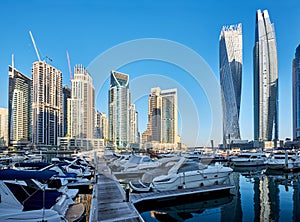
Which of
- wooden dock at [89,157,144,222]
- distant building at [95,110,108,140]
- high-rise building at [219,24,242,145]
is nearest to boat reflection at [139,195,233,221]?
wooden dock at [89,157,144,222]

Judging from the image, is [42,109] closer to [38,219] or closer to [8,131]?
[8,131]

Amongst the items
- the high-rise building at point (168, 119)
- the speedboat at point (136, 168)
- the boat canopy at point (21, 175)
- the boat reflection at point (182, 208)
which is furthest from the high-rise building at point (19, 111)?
the boat canopy at point (21, 175)

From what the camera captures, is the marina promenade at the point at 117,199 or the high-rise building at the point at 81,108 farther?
the high-rise building at the point at 81,108

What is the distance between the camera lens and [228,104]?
118 metres

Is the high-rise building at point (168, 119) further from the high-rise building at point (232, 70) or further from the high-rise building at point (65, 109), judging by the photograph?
the high-rise building at point (65, 109)

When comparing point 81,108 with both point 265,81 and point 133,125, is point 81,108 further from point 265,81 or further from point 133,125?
point 265,81

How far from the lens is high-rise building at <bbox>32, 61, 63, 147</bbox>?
111500 millimetres

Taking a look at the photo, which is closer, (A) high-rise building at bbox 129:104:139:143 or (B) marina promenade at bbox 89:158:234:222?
(B) marina promenade at bbox 89:158:234:222

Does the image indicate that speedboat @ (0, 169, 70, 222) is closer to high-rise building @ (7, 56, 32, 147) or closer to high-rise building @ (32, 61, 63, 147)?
high-rise building @ (32, 61, 63, 147)

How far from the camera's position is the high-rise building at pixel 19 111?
113 meters

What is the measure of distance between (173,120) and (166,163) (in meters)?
18.9

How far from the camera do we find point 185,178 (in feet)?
53.3

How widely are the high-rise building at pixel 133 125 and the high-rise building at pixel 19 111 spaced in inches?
2632

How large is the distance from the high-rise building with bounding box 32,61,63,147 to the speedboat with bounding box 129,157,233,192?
106 meters
